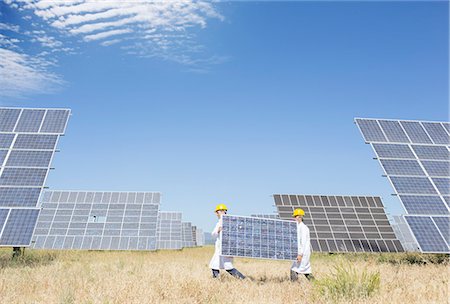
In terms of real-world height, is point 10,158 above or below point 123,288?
above

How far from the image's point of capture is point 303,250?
870 centimetres

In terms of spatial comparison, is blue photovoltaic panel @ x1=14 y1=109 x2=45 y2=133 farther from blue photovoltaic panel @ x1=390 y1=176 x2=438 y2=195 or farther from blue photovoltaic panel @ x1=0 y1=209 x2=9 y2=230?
blue photovoltaic panel @ x1=390 y1=176 x2=438 y2=195

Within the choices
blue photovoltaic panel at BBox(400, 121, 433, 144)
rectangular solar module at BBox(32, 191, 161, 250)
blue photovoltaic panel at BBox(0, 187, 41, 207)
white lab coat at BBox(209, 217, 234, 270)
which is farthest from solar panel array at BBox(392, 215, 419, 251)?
blue photovoltaic panel at BBox(0, 187, 41, 207)

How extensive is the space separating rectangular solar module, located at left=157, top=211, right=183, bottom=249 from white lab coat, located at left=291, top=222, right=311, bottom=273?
75.8 feet

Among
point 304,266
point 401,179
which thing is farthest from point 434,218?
point 304,266

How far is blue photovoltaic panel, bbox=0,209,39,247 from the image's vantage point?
10.8 metres

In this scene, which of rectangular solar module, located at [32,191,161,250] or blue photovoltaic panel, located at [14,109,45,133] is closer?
blue photovoltaic panel, located at [14,109,45,133]

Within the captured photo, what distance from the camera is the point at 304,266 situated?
8.62m

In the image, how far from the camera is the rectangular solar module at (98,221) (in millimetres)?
21922

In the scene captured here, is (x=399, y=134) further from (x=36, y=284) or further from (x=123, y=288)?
(x=36, y=284)

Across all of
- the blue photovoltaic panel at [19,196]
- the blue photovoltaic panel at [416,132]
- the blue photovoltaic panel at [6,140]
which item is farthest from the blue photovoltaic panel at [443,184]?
the blue photovoltaic panel at [6,140]

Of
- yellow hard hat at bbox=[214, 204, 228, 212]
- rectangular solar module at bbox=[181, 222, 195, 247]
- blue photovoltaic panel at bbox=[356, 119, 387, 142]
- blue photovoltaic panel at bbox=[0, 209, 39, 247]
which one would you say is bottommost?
yellow hard hat at bbox=[214, 204, 228, 212]

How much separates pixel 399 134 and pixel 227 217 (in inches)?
476

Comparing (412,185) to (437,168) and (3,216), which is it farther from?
(3,216)
